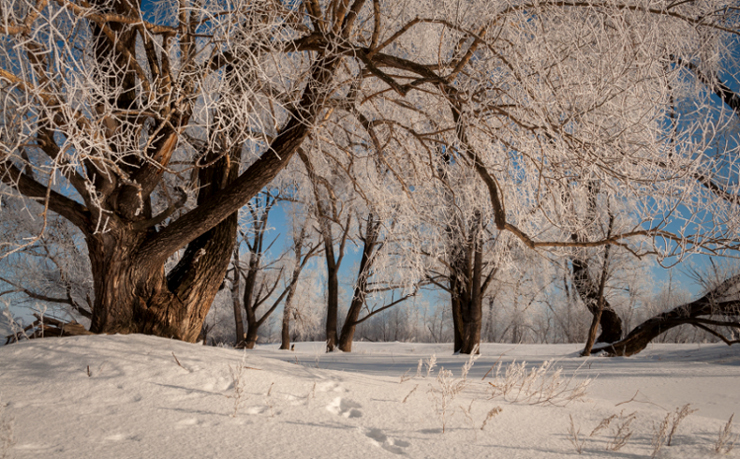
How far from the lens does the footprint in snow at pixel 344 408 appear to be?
7.46 ft

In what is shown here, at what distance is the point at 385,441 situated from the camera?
6.43ft

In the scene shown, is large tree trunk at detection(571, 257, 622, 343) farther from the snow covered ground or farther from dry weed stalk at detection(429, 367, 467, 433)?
dry weed stalk at detection(429, 367, 467, 433)

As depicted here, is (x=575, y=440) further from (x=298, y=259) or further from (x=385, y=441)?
(x=298, y=259)

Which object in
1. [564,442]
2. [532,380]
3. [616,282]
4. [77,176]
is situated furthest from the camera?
[616,282]

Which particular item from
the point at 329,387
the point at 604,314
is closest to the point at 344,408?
the point at 329,387

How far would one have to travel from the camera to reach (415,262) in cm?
466

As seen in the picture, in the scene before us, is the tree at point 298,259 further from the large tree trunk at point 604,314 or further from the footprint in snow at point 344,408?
the footprint in snow at point 344,408

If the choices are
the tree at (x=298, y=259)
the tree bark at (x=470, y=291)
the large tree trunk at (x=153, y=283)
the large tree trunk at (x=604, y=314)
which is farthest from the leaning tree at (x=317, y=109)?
the tree at (x=298, y=259)

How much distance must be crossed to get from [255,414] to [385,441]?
2.14 ft

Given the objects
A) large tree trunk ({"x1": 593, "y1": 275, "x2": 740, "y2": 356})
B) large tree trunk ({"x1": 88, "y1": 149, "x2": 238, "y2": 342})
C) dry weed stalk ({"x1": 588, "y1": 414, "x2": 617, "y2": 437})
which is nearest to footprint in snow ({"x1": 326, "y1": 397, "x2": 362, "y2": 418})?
dry weed stalk ({"x1": 588, "y1": 414, "x2": 617, "y2": 437})

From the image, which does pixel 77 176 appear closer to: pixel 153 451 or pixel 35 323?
pixel 35 323

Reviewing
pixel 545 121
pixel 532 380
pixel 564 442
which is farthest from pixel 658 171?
pixel 564 442

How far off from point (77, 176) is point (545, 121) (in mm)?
3462

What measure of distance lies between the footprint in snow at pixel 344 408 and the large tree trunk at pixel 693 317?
6975 millimetres
